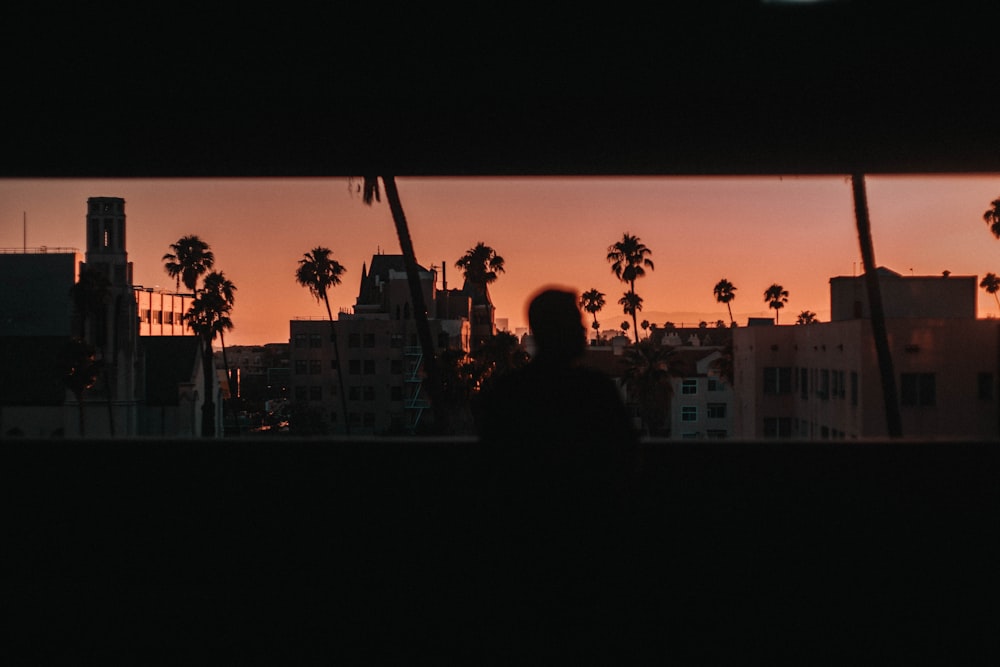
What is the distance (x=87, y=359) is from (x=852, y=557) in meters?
52.6

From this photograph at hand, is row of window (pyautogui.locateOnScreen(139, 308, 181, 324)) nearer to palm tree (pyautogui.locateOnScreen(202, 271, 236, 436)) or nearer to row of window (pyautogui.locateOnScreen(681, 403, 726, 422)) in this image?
palm tree (pyautogui.locateOnScreen(202, 271, 236, 436))

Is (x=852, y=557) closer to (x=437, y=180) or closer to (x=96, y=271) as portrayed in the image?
(x=437, y=180)

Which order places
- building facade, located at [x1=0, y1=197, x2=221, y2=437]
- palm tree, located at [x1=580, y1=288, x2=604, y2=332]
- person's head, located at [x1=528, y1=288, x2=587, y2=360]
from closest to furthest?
1. person's head, located at [x1=528, y1=288, x2=587, y2=360]
2. building facade, located at [x1=0, y1=197, x2=221, y2=437]
3. palm tree, located at [x1=580, y1=288, x2=604, y2=332]

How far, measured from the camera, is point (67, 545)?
5074mm

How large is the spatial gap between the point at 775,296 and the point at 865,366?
→ 136 feet

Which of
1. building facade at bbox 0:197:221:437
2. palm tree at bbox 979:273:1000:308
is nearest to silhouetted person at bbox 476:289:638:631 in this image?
building facade at bbox 0:197:221:437

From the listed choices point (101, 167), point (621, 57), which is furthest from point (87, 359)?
point (621, 57)

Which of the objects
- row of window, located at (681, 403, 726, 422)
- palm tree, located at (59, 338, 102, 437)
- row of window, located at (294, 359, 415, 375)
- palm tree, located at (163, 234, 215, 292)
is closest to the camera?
palm tree, located at (59, 338, 102, 437)

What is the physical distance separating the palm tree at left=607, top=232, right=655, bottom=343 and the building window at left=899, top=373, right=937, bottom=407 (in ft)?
90.7

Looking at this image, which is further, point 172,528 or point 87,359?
point 87,359

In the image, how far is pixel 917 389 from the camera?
2245cm

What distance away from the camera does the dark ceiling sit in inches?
191

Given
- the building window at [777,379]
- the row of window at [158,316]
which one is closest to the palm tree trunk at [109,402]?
the row of window at [158,316]

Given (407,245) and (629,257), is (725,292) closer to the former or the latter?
(629,257)
